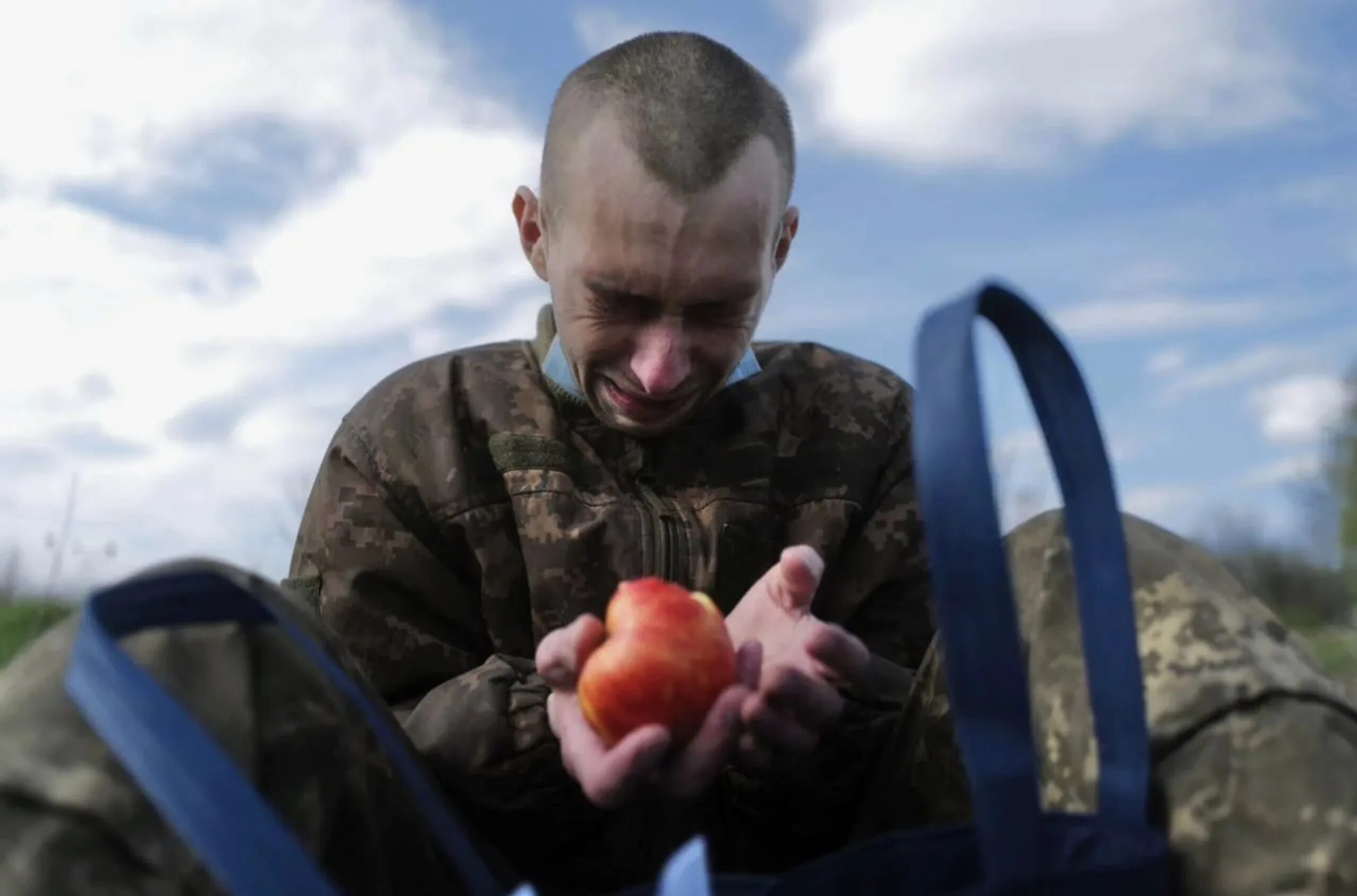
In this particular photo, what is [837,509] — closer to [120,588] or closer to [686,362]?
[686,362]

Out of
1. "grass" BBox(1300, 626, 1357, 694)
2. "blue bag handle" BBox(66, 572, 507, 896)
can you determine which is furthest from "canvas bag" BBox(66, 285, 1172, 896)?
"grass" BBox(1300, 626, 1357, 694)

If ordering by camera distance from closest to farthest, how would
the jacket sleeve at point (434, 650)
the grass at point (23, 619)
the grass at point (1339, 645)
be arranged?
the jacket sleeve at point (434, 650) → the grass at point (23, 619) → the grass at point (1339, 645)

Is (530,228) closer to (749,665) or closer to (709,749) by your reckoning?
(749,665)

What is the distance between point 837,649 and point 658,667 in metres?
0.23

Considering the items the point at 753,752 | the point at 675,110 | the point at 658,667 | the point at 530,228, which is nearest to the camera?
the point at 658,667

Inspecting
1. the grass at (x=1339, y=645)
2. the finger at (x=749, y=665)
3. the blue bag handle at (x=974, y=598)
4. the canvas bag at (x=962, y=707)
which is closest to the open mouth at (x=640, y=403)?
the finger at (x=749, y=665)

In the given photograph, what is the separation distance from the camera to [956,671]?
3.55 ft

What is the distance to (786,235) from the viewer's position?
8.71 ft

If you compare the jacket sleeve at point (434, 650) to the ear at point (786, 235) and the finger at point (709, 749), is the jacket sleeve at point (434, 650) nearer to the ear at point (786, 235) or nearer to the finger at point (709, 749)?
the finger at point (709, 749)

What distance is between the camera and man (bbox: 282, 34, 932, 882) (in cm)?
203

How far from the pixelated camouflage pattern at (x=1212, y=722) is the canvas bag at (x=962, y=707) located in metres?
0.08

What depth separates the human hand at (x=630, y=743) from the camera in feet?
5.05

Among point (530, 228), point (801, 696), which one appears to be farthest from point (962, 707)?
point (530, 228)

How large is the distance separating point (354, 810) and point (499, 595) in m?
1.04
